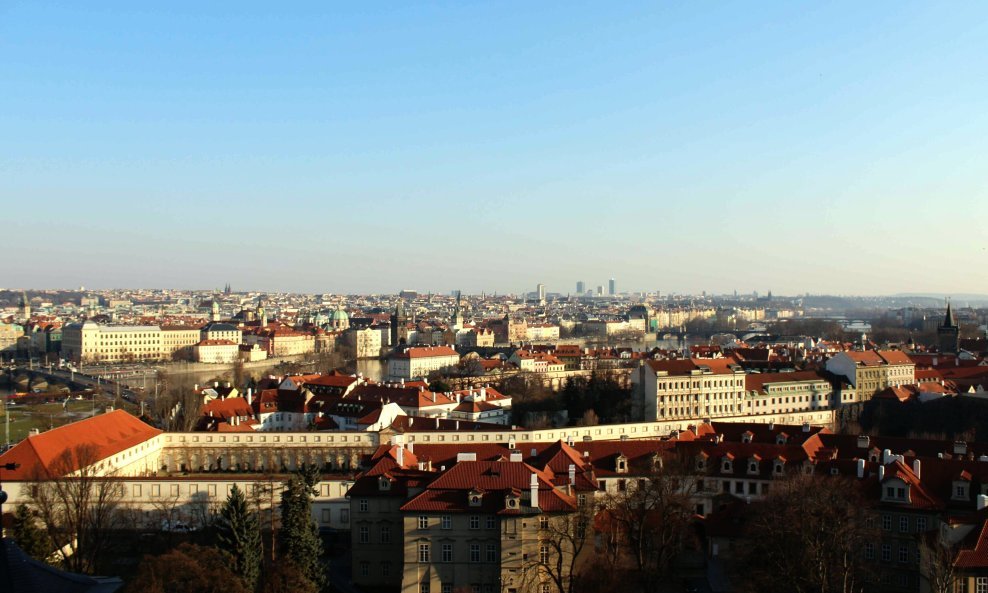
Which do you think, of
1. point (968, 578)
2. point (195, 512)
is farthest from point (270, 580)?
point (968, 578)

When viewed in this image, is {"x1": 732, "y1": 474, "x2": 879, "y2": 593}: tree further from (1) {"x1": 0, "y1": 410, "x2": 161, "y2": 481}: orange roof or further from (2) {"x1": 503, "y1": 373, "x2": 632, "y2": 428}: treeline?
(2) {"x1": 503, "y1": 373, "x2": 632, "y2": 428}: treeline

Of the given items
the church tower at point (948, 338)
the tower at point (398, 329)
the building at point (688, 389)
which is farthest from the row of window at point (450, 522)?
the tower at point (398, 329)

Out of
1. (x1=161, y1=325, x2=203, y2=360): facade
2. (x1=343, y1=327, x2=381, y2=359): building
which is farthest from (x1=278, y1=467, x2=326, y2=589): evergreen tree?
(x1=161, y1=325, x2=203, y2=360): facade

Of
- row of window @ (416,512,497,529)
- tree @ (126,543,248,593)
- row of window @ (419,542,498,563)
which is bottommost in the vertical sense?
row of window @ (419,542,498,563)

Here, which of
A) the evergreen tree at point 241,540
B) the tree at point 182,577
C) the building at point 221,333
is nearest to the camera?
the tree at point 182,577

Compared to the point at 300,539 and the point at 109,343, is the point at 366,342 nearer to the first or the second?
the point at 109,343

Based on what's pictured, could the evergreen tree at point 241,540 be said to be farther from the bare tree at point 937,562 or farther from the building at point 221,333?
the building at point 221,333
